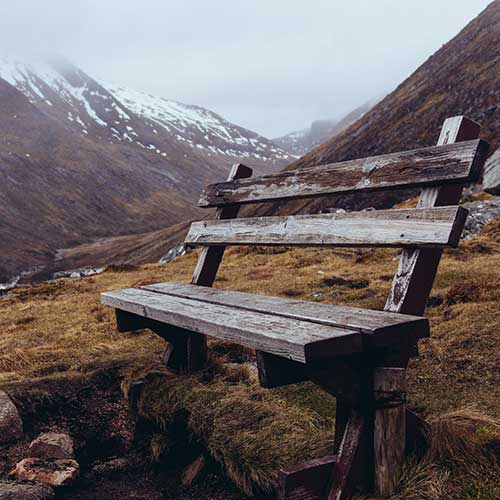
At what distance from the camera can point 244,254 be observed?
16.9m

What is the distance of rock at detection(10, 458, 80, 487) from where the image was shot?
407 cm

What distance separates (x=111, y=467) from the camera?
4.41m

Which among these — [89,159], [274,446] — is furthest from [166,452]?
[89,159]

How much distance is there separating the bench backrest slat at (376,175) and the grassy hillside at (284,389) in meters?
1.54

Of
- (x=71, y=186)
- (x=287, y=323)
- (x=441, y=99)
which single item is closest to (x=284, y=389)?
(x=287, y=323)

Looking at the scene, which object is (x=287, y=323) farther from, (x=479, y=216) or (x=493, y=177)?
(x=479, y=216)

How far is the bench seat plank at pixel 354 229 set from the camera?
10.2 ft

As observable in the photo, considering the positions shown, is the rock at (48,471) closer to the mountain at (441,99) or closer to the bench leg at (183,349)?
the bench leg at (183,349)

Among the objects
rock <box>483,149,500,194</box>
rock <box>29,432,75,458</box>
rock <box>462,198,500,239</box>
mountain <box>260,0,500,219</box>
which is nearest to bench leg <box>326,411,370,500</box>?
rock <box>29,432,75,458</box>

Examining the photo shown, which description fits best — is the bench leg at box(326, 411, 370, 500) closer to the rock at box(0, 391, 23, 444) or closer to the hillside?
the rock at box(0, 391, 23, 444)

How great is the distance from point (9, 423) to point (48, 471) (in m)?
0.84

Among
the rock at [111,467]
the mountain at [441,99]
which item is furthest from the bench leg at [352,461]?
the mountain at [441,99]

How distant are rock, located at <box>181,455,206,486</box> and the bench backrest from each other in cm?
185

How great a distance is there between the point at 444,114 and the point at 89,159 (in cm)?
12155
